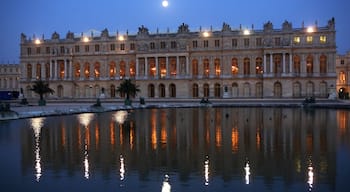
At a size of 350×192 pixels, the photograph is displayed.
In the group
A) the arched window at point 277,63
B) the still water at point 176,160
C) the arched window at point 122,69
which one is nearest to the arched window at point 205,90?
the arched window at point 277,63

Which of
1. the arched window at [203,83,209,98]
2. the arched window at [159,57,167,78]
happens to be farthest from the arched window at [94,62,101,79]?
the arched window at [203,83,209,98]

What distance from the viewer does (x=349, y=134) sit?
2517 centimetres

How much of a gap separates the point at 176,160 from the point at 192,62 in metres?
70.4

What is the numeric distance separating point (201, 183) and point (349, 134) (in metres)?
15.1

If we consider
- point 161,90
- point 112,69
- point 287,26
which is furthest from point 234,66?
point 112,69

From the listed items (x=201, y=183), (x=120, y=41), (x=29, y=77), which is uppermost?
(x=120, y=41)

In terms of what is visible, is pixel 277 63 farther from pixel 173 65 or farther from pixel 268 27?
pixel 173 65

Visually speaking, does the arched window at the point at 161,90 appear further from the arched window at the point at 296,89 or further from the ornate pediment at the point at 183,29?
the arched window at the point at 296,89

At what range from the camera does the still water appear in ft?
43.5

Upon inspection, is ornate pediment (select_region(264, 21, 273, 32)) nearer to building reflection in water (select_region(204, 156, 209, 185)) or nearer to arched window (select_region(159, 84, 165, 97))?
arched window (select_region(159, 84, 165, 97))

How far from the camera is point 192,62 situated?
8675 centimetres

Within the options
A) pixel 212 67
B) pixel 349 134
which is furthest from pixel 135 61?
pixel 349 134

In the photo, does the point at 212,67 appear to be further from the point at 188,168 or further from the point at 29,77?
the point at 188,168

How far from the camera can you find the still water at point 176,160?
13.3 metres
